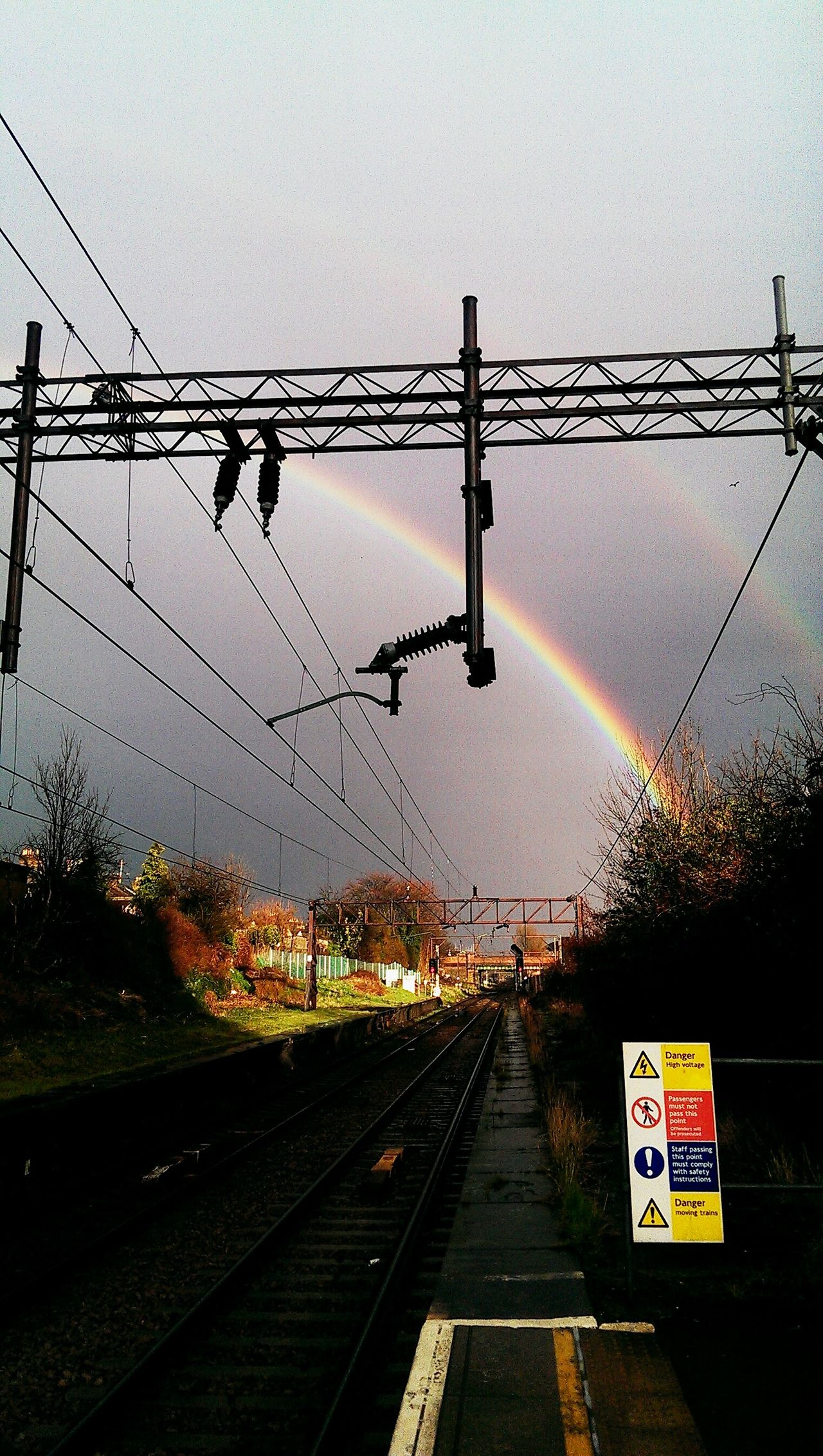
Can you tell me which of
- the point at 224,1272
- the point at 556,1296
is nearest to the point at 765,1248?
the point at 556,1296

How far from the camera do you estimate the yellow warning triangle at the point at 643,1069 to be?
7.59 metres

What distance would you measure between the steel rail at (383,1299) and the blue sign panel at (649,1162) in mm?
2126

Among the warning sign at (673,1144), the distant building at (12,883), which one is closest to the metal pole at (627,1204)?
the warning sign at (673,1144)

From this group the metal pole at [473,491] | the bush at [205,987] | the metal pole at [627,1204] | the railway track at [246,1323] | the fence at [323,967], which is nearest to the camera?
the railway track at [246,1323]

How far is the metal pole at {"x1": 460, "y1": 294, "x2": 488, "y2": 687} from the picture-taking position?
985 cm

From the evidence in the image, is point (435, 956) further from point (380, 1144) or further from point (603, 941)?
point (380, 1144)

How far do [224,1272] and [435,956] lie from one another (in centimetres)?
9147

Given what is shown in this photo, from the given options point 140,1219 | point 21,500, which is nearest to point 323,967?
point 140,1219

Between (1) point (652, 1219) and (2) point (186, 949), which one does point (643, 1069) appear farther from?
(2) point (186, 949)

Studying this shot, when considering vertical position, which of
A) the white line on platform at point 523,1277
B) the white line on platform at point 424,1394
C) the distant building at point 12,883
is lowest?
the white line on platform at point 523,1277

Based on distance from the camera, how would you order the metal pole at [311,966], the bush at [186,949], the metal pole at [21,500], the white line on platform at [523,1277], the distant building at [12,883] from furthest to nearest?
the metal pole at [311,966] → the bush at [186,949] → the distant building at [12,883] → the metal pole at [21,500] → the white line on platform at [523,1277]

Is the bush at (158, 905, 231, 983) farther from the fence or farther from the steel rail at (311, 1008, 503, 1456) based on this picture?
the steel rail at (311, 1008, 503, 1456)

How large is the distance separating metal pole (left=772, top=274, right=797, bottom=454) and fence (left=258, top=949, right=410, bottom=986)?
46.0 meters

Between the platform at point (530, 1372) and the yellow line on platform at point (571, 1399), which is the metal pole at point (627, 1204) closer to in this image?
the platform at point (530, 1372)
